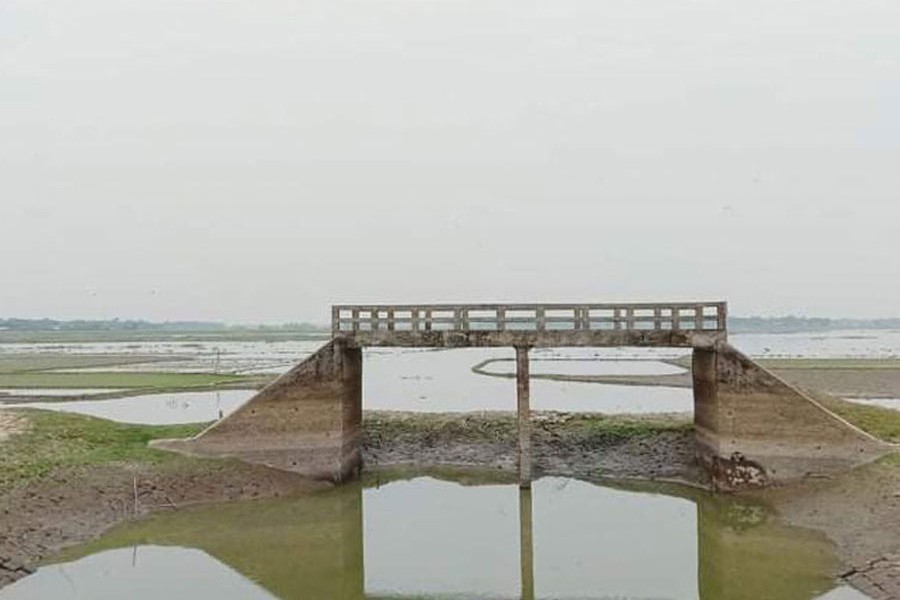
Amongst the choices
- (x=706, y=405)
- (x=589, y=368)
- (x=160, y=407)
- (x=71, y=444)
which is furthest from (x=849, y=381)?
(x=71, y=444)

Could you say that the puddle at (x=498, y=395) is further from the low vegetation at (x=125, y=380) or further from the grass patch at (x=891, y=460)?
the grass patch at (x=891, y=460)

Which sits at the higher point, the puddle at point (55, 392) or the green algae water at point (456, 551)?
the puddle at point (55, 392)

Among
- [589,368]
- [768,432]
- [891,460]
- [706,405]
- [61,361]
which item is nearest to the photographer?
[891,460]

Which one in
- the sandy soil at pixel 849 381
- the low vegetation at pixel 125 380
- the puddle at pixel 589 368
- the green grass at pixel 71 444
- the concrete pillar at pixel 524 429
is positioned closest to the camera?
the green grass at pixel 71 444

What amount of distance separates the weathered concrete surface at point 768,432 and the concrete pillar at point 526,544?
5055 mm

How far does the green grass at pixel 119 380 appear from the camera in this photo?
44.7 metres

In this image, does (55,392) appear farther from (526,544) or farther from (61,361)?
(526,544)

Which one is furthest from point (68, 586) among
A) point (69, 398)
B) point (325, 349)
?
point (69, 398)

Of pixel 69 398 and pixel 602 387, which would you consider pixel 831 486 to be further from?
pixel 69 398

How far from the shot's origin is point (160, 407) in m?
36.0

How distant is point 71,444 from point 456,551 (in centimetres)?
1126

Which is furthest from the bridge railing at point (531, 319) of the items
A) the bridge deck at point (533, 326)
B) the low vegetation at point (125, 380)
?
the low vegetation at point (125, 380)

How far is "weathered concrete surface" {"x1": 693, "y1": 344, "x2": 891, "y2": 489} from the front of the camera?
773 inches

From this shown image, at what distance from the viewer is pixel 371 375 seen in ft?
194
